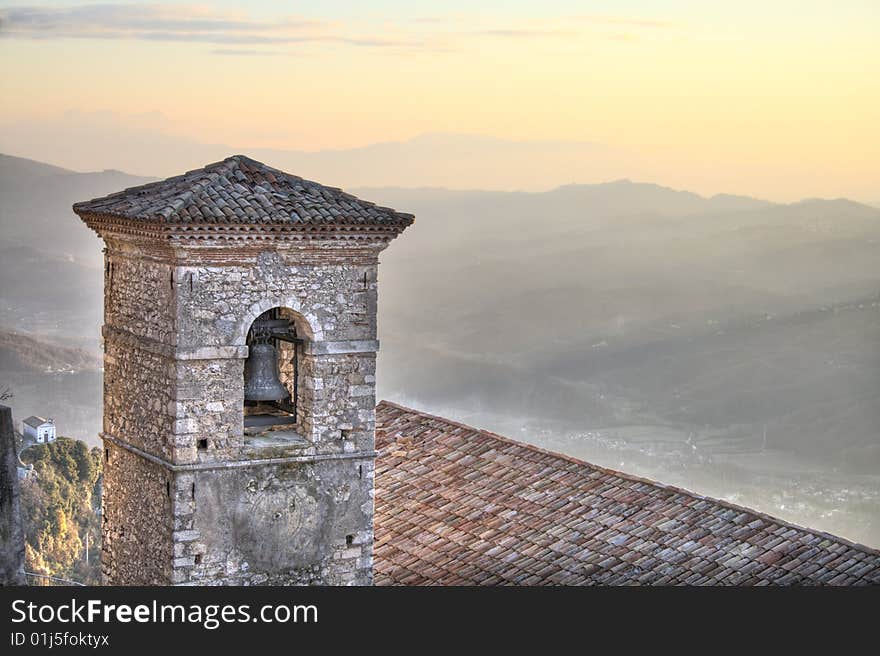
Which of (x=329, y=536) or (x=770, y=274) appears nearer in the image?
→ (x=329, y=536)

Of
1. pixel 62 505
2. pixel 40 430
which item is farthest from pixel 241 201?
pixel 40 430

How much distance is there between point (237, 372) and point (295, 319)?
0.71m

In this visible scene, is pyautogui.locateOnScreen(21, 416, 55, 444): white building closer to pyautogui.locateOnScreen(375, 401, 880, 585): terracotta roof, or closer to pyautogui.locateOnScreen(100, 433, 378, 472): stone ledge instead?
pyautogui.locateOnScreen(375, 401, 880, 585): terracotta roof

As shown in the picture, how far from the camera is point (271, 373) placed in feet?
37.2

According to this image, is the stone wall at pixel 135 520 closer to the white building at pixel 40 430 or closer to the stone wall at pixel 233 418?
the stone wall at pixel 233 418

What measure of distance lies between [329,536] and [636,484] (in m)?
3.85

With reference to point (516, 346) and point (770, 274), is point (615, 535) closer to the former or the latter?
point (516, 346)

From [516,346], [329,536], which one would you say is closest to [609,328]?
[516,346]

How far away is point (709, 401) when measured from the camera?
2702 centimetres

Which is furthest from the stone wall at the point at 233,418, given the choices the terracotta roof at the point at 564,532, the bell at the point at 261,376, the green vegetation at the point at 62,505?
the green vegetation at the point at 62,505

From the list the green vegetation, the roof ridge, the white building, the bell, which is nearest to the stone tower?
the bell

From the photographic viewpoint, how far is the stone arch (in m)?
10.7

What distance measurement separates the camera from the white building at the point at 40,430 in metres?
21.1

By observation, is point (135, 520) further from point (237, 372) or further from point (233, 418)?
point (237, 372)
